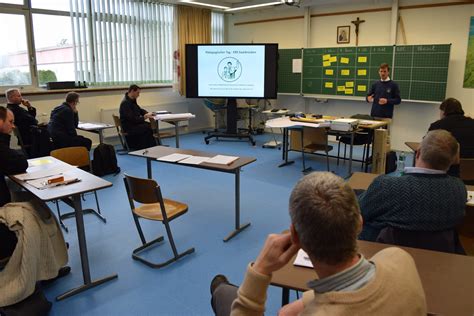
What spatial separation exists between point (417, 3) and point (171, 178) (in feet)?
16.2

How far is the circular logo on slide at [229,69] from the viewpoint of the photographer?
295 inches

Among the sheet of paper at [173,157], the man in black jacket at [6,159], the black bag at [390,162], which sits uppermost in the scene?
the man in black jacket at [6,159]

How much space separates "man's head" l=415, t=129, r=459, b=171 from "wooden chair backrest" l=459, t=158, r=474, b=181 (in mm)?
1467

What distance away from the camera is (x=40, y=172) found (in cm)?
292

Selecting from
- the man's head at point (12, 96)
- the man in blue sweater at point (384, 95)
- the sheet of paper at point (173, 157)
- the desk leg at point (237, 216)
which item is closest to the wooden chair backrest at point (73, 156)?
the sheet of paper at point (173, 157)

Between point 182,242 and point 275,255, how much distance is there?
244 cm

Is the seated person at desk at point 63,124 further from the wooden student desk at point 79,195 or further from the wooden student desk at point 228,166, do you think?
the wooden student desk at point 79,195

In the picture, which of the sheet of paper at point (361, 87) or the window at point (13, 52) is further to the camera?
the sheet of paper at point (361, 87)

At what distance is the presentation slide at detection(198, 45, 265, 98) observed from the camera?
7398 mm

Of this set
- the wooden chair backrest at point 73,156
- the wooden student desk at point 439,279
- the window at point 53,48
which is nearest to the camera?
the wooden student desk at point 439,279

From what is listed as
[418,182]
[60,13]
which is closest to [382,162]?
[418,182]

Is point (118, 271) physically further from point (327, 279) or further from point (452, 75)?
point (452, 75)

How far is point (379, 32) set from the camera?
690cm

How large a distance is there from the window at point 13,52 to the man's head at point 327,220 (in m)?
6.37
